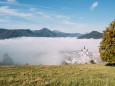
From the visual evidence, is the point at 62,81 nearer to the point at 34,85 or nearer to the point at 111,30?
the point at 34,85

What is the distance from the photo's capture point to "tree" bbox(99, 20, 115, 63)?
2446 inches

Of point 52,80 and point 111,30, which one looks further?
point 111,30

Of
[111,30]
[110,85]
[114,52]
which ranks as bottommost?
[110,85]

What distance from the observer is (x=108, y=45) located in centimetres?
6359

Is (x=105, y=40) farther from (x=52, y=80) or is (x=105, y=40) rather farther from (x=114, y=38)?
(x=52, y=80)

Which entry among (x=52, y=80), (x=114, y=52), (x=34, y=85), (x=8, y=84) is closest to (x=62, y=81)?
(x=52, y=80)

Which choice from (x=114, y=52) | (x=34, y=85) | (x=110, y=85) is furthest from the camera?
(x=114, y=52)

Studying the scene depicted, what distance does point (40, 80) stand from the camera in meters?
33.6

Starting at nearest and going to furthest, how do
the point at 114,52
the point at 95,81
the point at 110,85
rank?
the point at 110,85, the point at 95,81, the point at 114,52

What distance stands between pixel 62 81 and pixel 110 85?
20.0ft

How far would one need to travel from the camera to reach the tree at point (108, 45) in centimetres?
6212

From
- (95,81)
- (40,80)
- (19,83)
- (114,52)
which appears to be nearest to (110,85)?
(95,81)

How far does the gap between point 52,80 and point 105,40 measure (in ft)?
110

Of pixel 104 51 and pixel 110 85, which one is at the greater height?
pixel 104 51
